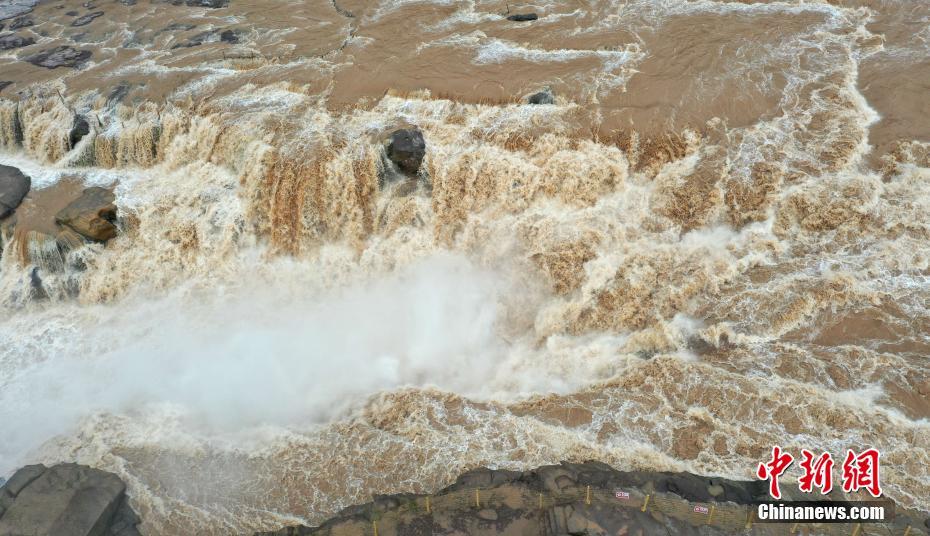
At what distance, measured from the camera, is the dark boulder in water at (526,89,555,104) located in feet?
40.3

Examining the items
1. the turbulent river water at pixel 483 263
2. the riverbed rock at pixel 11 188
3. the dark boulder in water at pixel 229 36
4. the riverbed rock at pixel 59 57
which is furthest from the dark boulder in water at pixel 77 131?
the dark boulder in water at pixel 229 36

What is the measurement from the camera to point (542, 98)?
12297 mm

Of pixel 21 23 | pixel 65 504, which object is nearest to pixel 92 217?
pixel 65 504

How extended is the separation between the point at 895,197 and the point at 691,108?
3836mm

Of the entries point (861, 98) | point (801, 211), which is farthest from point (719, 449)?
point (861, 98)

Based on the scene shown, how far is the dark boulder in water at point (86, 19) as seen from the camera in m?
19.5

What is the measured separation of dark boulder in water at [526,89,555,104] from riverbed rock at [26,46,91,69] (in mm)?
13294

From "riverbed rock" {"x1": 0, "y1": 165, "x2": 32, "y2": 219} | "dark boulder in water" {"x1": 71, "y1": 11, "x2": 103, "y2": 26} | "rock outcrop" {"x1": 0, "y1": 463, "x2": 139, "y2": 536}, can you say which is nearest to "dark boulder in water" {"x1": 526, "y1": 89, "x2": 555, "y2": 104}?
"rock outcrop" {"x1": 0, "y1": 463, "x2": 139, "y2": 536}

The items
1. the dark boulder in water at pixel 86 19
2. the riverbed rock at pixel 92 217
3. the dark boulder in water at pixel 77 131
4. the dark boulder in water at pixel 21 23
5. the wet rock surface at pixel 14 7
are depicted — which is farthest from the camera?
the wet rock surface at pixel 14 7

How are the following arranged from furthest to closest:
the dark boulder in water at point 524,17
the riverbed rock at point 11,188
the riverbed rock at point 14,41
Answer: the riverbed rock at point 14,41
the dark boulder in water at point 524,17
the riverbed rock at point 11,188

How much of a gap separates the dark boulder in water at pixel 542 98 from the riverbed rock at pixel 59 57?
13294 mm

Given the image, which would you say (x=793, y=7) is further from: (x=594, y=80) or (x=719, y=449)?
(x=719, y=449)

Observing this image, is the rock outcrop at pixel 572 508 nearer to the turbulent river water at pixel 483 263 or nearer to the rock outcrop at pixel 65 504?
the turbulent river water at pixel 483 263

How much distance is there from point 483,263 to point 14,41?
18189 mm
